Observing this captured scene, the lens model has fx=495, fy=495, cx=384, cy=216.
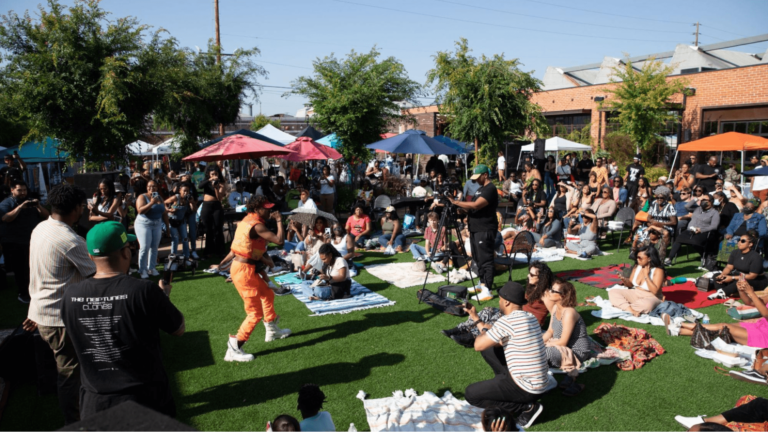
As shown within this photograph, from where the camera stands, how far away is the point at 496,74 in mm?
18984

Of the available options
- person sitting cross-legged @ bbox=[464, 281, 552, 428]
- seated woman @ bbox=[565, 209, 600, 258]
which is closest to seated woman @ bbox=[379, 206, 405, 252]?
seated woman @ bbox=[565, 209, 600, 258]

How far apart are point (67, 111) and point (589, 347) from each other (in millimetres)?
11696

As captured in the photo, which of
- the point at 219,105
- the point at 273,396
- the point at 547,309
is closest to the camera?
the point at 273,396

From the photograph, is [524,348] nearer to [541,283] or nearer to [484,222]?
[541,283]

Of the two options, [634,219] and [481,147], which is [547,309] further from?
[481,147]

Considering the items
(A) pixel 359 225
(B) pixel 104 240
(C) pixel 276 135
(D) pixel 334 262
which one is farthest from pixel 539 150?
(B) pixel 104 240

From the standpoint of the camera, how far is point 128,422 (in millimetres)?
1401

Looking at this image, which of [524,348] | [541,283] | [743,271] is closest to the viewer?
[524,348]

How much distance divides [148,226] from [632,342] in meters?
7.48

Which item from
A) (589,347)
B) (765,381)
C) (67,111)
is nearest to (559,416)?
(589,347)

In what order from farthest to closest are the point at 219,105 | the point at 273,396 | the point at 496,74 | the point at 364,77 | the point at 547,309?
the point at 219,105 → the point at 496,74 → the point at 364,77 → the point at 547,309 → the point at 273,396

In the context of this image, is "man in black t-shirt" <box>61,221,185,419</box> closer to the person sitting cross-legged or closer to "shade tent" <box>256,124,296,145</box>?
the person sitting cross-legged

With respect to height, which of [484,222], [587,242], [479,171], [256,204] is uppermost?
[479,171]

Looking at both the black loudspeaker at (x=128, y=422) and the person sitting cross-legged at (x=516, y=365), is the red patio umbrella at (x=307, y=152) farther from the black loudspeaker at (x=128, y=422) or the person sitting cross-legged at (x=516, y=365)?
the black loudspeaker at (x=128, y=422)
